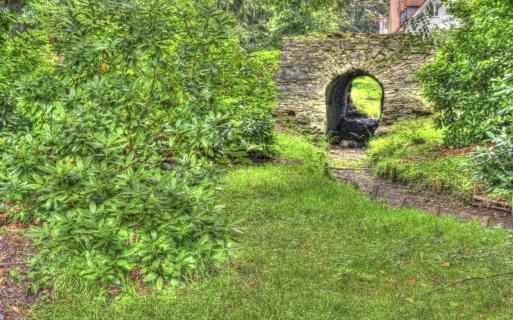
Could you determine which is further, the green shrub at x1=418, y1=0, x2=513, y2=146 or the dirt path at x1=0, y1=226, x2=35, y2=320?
the green shrub at x1=418, y1=0, x2=513, y2=146

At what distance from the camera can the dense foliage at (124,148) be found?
3.90 m

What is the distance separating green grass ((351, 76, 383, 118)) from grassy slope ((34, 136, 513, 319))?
22.5 meters

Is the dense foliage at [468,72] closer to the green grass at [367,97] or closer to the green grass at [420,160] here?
the green grass at [420,160]

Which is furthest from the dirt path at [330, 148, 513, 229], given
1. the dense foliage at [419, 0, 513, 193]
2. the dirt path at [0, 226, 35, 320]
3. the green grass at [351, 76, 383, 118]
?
the green grass at [351, 76, 383, 118]

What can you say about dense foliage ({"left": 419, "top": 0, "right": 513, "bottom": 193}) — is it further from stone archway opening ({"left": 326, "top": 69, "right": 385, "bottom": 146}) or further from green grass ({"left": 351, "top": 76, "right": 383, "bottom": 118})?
green grass ({"left": 351, "top": 76, "right": 383, "bottom": 118})

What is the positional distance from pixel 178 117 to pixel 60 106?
1205 millimetres

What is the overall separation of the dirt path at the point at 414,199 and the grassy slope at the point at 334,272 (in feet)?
5.31

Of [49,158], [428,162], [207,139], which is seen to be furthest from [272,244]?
[428,162]

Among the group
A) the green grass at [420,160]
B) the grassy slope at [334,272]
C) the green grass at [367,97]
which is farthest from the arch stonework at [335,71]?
the green grass at [367,97]

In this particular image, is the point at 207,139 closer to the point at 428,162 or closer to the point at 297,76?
the point at 428,162

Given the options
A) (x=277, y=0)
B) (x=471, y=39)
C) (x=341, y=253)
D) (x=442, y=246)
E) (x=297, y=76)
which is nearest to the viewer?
(x=341, y=253)

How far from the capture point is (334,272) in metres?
4.89

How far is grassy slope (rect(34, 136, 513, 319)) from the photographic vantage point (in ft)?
12.6

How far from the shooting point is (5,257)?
451cm
